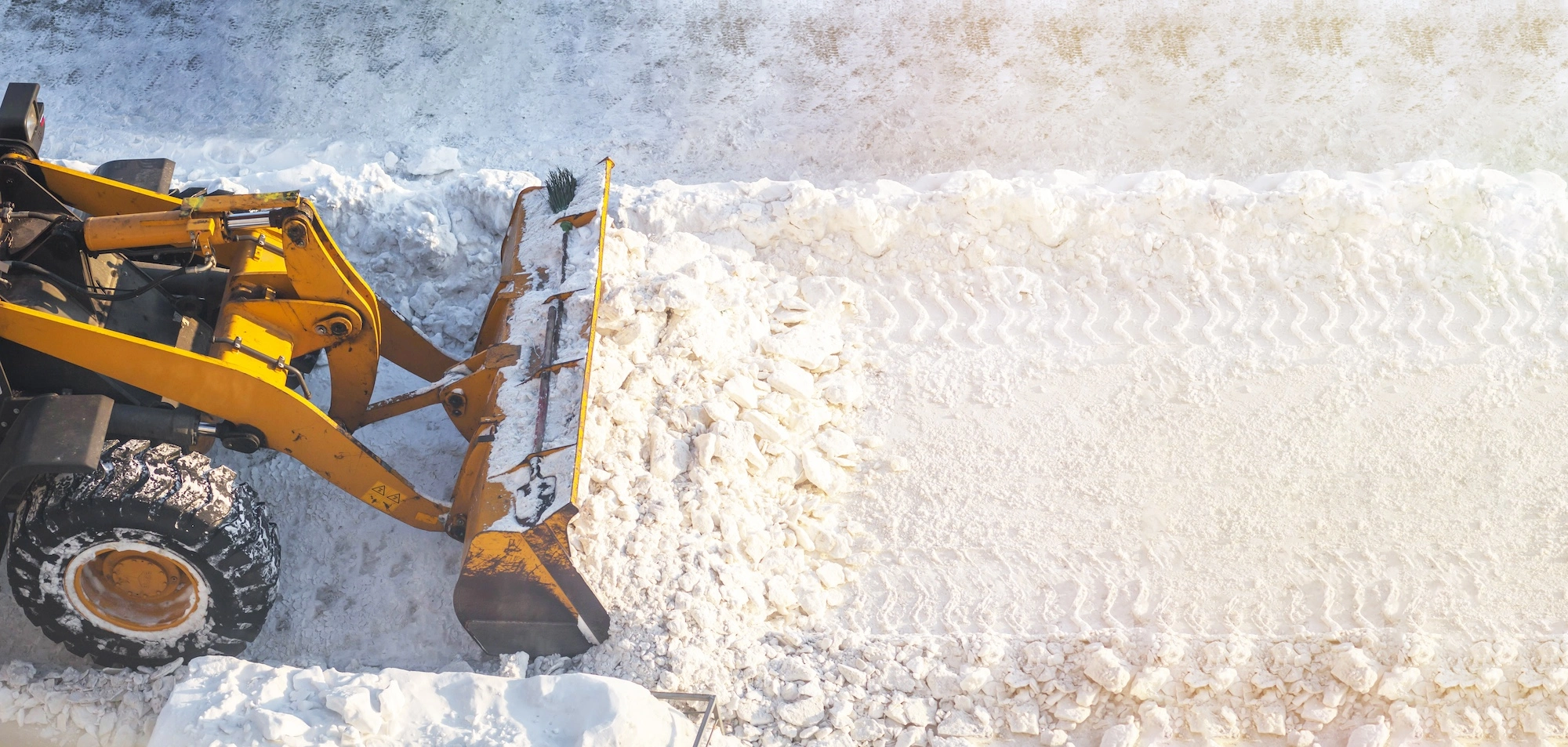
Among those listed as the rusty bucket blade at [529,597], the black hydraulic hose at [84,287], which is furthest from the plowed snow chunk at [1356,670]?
the black hydraulic hose at [84,287]

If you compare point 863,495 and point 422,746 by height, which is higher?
point 863,495

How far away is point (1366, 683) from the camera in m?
4.12

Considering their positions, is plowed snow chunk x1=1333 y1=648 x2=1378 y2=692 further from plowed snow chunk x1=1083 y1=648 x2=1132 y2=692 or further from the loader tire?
the loader tire

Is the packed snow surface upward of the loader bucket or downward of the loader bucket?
upward

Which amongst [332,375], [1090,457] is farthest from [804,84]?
[332,375]

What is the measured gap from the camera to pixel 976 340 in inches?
222

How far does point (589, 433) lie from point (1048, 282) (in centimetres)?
248

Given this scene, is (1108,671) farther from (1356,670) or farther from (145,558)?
(145,558)

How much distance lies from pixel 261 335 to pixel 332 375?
1.20 ft

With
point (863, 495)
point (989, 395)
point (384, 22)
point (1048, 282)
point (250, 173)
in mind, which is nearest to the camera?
point (863, 495)

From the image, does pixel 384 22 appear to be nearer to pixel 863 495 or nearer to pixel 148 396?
pixel 148 396

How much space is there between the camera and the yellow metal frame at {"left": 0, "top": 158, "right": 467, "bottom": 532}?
13.3 feet

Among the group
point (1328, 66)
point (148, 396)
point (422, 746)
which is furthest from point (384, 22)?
point (1328, 66)

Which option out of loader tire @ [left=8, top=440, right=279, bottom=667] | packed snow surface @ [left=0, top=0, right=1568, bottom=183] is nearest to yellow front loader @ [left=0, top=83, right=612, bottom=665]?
Answer: loader tire @ [left=8, top=440, right=279, bottom=667]
